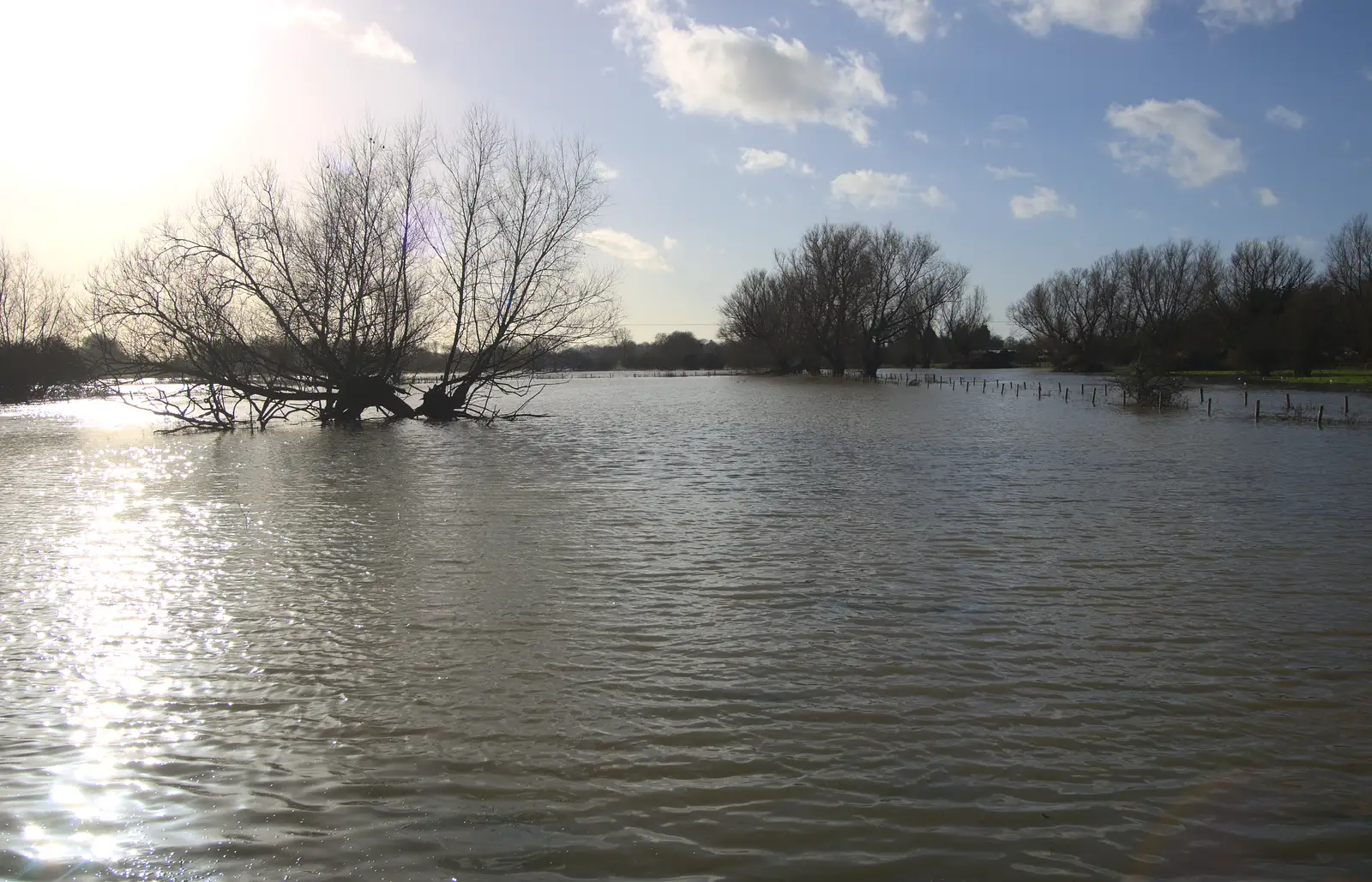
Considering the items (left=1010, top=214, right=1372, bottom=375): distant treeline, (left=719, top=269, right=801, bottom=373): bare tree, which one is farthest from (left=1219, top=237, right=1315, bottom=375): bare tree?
(left=719, top=269, right=801, bottom=373): bare tree

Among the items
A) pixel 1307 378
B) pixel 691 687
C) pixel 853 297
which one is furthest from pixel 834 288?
pixel 691 687

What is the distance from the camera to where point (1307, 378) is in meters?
58.5

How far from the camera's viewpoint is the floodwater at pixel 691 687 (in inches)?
154

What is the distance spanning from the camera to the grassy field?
5041cm

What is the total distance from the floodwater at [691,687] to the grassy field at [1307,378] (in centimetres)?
4537

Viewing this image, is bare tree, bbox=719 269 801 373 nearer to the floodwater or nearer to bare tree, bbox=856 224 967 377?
bare tree, bbox=856 224 967 377

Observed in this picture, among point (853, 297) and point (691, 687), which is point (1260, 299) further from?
point (691, 687)

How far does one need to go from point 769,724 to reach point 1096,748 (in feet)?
5.49

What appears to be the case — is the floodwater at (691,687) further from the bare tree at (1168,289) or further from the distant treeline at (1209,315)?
the bare tree at (1168,289)

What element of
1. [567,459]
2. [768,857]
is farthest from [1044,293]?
[768,857]

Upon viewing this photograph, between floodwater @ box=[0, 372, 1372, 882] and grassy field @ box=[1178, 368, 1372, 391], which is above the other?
grassy field @ box=[1178, 368, 1372, 391]

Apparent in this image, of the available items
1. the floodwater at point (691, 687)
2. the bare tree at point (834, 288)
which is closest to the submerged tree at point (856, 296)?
the bare tree at point (834, 288)

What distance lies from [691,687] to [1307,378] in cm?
6559

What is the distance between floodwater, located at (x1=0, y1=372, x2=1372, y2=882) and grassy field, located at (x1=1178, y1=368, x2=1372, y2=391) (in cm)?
4537
